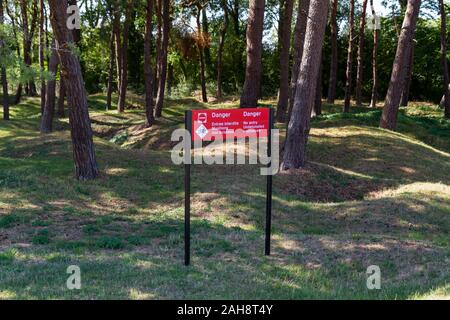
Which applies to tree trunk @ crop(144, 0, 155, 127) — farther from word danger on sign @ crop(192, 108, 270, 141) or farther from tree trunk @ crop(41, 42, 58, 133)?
word danger on sign @ crop(192, 108, 270, 141)

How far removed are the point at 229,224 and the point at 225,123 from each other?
10.9 feet

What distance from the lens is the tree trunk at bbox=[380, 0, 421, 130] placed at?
2047 cm

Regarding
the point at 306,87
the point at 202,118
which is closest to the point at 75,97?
the point at 306,87

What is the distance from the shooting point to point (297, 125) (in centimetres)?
1421

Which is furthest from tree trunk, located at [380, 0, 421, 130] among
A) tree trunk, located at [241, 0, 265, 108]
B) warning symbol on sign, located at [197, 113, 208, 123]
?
warning symbol on sign, located at [197, 113, 208, 123]

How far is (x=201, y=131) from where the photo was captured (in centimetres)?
724

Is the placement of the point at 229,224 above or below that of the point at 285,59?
below

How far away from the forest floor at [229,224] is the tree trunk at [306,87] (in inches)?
25.5

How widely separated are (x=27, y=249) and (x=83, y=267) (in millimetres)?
1723

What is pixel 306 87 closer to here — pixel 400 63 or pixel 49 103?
pixel 400 63

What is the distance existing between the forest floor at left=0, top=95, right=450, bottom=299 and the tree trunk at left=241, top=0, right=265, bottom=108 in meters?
2.78

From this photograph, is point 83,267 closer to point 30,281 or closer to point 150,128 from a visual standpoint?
point 30,281
